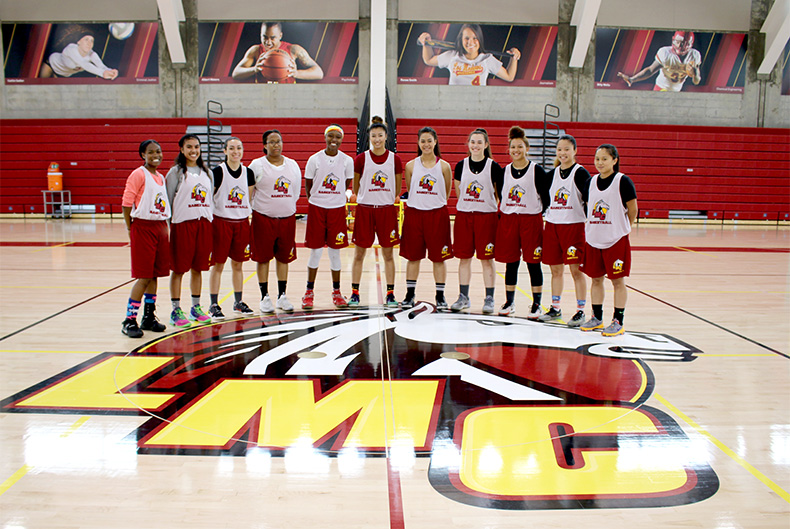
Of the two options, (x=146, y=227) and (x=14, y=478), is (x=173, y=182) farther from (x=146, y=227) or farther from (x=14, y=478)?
(x=14, y=478)

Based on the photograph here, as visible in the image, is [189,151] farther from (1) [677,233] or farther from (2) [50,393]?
(1) [677,233]

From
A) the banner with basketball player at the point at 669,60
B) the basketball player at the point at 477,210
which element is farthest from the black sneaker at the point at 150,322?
the banner with basketball player at the point at 669,60

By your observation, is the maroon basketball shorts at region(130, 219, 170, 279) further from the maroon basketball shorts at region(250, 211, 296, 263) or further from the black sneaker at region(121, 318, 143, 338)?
the maroon basketball shorts at region(250, 211, 296, 263)

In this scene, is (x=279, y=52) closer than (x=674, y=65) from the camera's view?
Yes

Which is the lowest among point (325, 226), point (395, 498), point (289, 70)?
point (395, 498)

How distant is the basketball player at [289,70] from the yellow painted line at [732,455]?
14106mm

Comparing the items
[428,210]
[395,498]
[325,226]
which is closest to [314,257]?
[325,226]

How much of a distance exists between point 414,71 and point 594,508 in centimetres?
1478

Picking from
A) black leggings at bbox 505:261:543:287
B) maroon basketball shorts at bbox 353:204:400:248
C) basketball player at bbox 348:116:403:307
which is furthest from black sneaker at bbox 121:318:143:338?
black leggings at bbox 505:261:543:287

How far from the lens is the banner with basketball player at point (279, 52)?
15344mm

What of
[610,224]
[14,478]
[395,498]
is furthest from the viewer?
[610,224]

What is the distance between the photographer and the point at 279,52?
15406mm

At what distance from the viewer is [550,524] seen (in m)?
2.02

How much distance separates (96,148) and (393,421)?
15530 millimetres
